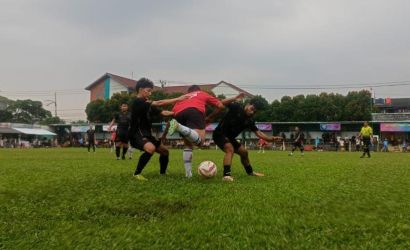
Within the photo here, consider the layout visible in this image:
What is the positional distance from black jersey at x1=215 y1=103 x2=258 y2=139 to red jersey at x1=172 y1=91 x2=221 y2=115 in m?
0.38

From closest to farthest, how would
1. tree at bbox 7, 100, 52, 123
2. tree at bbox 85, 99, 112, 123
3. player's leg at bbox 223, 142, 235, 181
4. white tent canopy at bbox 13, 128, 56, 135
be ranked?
1. player's leg at bbox 223, 142, 235, 181
2. tree at bbox 85, 99, 112, 123
3. white tent canopy at bbox 13, 128, 56, 135
4. tree at bbox 7, 100, 52, 123

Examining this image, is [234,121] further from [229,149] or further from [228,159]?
[228,159]

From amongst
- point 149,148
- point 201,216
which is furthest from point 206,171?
point 201,216

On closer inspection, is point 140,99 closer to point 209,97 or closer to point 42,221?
point 209,97

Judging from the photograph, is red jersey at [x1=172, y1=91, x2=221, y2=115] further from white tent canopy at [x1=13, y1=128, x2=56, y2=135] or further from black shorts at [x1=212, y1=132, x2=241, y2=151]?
white tent canopy at [x1=13, y1=128, x2=56, y2=135]

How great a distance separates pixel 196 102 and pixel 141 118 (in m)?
1.14

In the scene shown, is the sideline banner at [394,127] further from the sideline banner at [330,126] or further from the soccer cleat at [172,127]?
the soccer cleat at [172,127]

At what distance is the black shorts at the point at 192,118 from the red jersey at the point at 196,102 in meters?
0.08

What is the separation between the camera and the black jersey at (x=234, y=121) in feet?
28.6

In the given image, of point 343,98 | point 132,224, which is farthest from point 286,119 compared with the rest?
point 132,224

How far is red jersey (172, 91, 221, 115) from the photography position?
8375mm

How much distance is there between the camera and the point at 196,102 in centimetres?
841

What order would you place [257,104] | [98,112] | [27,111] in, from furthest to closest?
[27,111], [98,112], [257,104]

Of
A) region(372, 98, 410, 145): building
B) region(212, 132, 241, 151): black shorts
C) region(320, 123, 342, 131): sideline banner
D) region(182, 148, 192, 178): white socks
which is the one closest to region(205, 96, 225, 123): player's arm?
region(212, 132, 241, 151): black shorts
